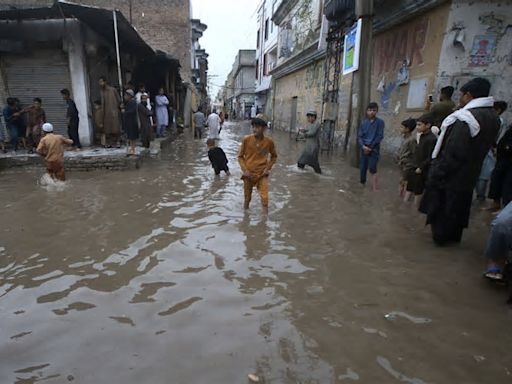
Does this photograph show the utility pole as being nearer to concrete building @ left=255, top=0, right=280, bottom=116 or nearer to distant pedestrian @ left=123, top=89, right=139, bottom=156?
distant pedestrian @ left=123, top=89, right=139, bottom=156

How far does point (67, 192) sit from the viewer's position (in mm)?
6699

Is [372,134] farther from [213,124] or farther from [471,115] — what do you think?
[213,124]

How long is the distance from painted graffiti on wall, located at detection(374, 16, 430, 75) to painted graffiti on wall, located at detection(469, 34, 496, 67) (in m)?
1.27

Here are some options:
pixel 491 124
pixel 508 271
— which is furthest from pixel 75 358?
pixel 491 124

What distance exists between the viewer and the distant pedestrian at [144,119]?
10.0 meters

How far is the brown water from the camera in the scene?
231 cm

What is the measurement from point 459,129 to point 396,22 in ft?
22.9

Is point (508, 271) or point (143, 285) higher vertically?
point (508, 271)

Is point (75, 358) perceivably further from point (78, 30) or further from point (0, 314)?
point (78, 30)

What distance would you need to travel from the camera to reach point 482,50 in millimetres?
7156

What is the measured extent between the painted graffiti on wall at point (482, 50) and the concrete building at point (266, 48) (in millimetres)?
23255

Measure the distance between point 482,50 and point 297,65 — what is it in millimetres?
13735

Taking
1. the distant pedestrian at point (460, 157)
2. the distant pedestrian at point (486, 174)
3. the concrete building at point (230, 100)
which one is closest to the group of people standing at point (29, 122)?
the distant pedestrian at point (460, 157)

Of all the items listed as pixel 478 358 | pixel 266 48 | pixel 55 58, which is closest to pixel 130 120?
pixel 55 58
